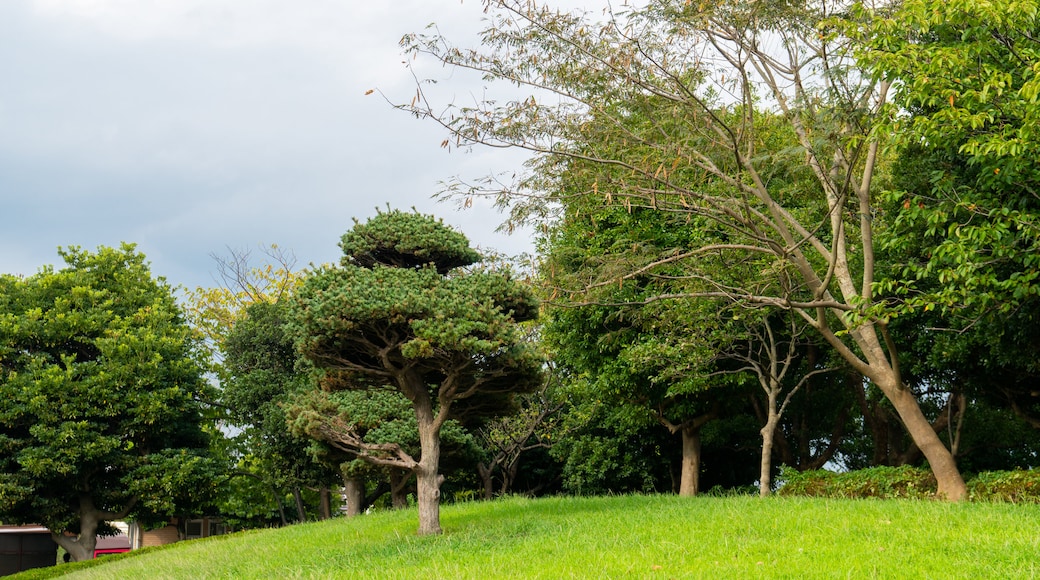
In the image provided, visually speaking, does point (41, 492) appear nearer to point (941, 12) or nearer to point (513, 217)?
point (513, 217)

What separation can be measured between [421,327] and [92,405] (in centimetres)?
1809

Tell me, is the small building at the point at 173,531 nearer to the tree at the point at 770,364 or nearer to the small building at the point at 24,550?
the small building at the point at 24,550

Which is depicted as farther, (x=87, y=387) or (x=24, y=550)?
(x=24, y=550)

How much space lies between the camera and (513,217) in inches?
603

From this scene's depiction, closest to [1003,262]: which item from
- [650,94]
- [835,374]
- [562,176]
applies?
[650,94]

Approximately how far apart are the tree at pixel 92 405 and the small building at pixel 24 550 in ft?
31.5

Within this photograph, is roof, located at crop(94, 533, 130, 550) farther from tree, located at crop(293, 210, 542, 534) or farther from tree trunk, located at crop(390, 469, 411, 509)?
tree, located at crop(293, 210, 542, 534)

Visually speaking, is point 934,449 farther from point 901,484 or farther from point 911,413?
point 901,484

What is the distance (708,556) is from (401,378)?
6358 millimetres

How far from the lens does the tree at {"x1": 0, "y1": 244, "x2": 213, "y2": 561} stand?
24078mm

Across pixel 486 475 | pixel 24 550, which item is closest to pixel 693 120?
pixel 486 475

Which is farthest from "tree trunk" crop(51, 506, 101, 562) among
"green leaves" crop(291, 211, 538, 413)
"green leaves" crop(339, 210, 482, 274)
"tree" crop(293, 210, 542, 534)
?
"green leaves" crop(339, 210, 482, 274)

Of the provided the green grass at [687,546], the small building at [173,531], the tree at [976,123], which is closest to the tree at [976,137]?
the tree at [976,123]

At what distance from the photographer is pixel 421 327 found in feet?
39.8
